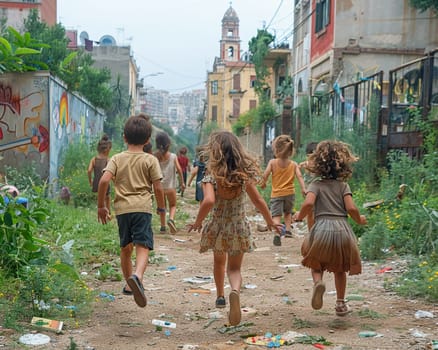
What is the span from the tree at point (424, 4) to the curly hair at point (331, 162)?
53.2 feet

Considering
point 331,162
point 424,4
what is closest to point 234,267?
point 331,162

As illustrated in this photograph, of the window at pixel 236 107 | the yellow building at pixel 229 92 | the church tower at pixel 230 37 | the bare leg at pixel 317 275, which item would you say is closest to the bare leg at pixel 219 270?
the bare leg at pixel 317 275

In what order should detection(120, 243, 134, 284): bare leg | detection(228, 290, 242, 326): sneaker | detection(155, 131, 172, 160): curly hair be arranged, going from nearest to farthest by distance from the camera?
1. detection(228, 290, 242, 326): sneaker
2. detection(120, 243, 134, 284): bare leg
3. detection(155, 131, 172, 160): curly hair

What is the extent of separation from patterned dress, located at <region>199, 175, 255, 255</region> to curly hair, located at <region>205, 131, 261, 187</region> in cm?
9

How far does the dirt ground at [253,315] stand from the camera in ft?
13.7

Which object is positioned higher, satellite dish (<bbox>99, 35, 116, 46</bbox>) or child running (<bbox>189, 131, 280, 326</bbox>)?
satellite dish (<bbox>99, 35, 116, 46</bbox>)

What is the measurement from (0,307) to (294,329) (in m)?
2.26

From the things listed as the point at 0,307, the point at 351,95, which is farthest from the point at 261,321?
the point at 351,95

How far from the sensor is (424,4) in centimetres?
1936

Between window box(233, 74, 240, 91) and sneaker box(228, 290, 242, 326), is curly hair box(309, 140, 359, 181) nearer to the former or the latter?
sneaker box(228, 290, 242, 326)

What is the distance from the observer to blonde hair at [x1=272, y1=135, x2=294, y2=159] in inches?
342

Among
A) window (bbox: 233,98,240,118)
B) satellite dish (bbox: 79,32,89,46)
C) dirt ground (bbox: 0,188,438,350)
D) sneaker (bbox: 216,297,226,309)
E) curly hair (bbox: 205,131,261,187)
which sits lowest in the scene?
dirt ground (bbox: 0,188,438,350)

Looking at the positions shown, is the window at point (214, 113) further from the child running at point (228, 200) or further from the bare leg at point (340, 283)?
the bare leg at point (340, 283)

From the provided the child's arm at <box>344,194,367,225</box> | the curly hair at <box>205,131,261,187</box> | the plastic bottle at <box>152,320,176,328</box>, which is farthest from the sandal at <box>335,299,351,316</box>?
the plastic bottle at <box>152,320,176,328</box>
